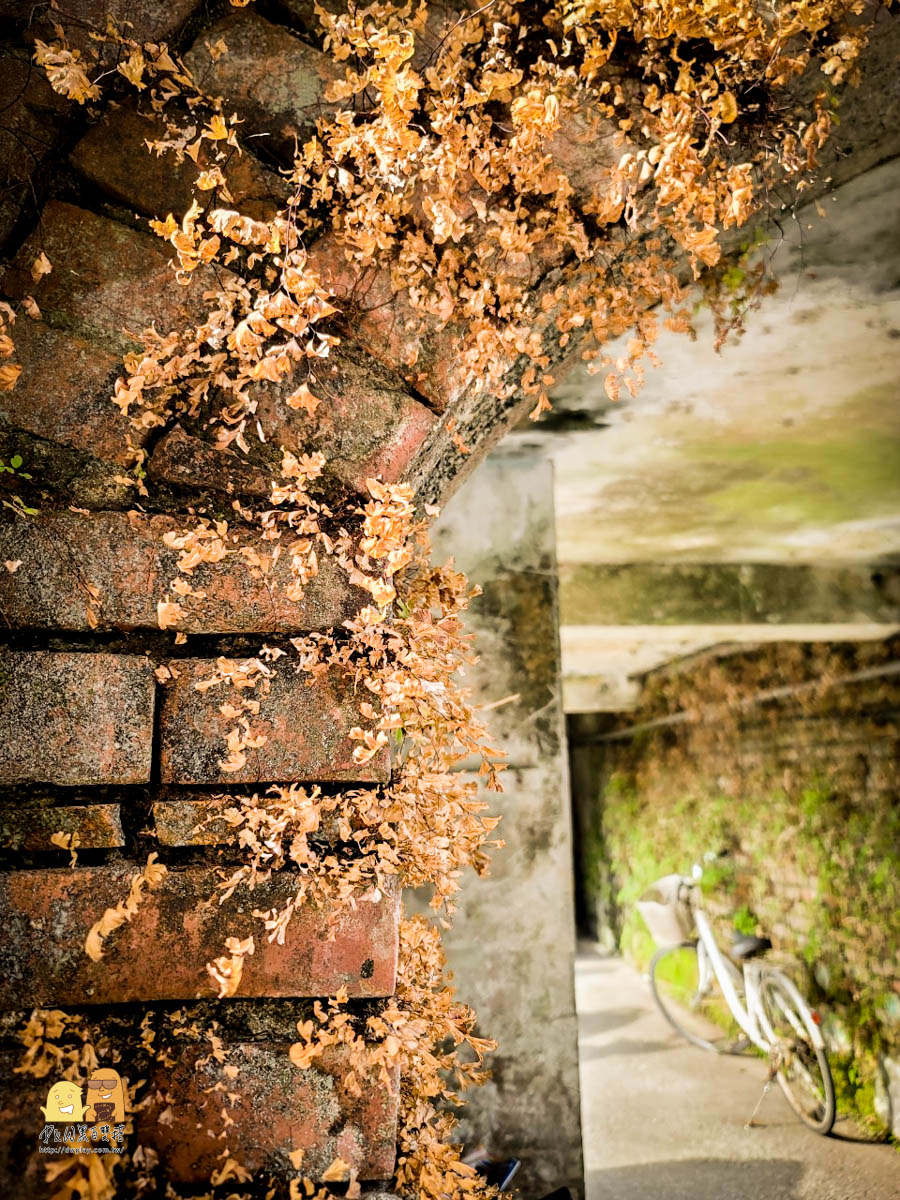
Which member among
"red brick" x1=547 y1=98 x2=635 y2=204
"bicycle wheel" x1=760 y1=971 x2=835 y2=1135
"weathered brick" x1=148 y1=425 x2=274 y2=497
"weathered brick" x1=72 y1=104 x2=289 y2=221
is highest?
"red brick" x1=547 y1=98 x2=635 y2=204

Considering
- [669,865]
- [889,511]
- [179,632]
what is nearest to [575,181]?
[179,632]

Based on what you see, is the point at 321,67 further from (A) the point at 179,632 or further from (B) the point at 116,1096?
(B) the point at 116,1096

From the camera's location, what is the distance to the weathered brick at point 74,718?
3.05 feet

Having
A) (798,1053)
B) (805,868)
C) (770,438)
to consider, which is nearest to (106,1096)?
(770,438)

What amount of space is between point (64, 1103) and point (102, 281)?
908mm

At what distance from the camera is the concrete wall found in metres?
2.24

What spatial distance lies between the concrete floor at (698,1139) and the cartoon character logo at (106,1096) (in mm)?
3326

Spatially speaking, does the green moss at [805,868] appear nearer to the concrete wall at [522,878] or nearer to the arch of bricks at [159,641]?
the concrete wall at [522,878]

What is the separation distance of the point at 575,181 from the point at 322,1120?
1181 mm

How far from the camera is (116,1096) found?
88 centimetres

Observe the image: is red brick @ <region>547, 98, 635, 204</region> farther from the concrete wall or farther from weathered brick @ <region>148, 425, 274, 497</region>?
the concrete wall

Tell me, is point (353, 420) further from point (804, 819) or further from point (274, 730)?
point (804, 819)

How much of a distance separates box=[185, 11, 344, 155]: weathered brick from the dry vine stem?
3cm

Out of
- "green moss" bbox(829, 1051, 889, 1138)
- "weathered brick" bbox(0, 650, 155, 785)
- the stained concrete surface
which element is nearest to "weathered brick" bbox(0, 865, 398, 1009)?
"weathered brick" bbox(0, 650, 155, 785)
